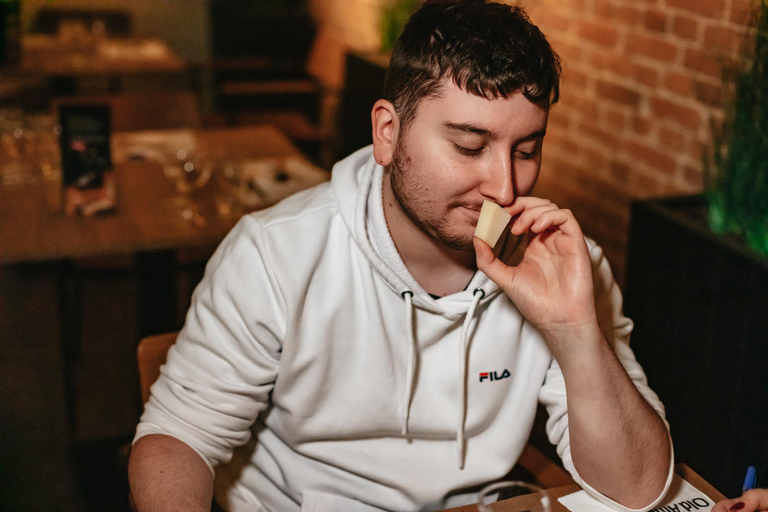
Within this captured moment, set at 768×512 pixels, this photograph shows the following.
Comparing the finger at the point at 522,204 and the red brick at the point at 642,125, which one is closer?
the finger at the point at 522,204

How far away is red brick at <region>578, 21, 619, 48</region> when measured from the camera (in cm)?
293

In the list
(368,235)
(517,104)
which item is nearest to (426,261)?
(368,235)

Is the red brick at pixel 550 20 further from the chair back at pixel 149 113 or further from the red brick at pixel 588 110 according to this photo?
the chair back at pixel 149 113

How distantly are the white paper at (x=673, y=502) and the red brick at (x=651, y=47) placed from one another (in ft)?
5.93

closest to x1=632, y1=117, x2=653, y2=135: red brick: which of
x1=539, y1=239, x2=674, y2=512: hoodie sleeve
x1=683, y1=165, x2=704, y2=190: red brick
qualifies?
x1=683, y1=165, x2=704, y2=190: red brick

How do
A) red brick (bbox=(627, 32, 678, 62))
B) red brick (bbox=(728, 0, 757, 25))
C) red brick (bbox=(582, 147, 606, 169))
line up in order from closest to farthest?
1. red brick (bbox=(728, 0, 757, 25))
2. red brick (bbox=(627, 32, 678, 62))
3. red brick (bbox=(582, 147, 606, 169))

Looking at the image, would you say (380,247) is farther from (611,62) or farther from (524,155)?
(611,62)

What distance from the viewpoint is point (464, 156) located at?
129 centimetres

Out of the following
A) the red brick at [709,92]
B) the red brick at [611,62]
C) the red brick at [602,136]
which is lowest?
the red brick at [602,136]

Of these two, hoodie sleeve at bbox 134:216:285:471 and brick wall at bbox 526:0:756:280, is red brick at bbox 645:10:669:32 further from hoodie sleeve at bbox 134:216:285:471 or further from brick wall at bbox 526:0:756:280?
hoodie sleeve at bbox 134:216:285:471

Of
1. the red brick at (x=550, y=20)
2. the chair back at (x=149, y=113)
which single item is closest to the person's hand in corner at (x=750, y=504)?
the red brick at (x=550, y=20)

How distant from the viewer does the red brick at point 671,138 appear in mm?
2629

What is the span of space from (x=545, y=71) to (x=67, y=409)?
7.20ft

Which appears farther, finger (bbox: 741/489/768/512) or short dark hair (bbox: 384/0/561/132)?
short dark hair (bbox: 384/0/561/132)
